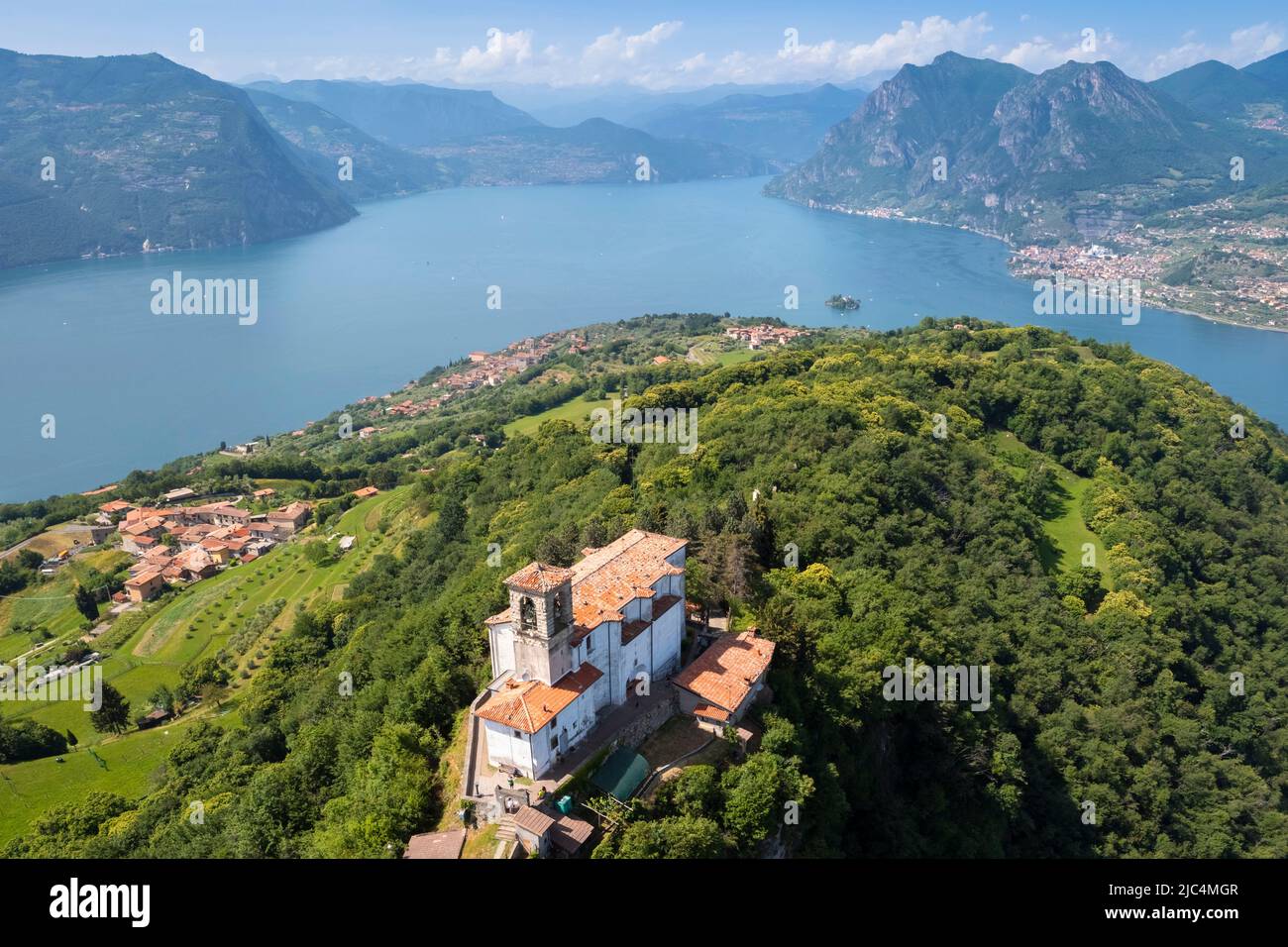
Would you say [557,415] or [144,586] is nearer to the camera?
[144,586]

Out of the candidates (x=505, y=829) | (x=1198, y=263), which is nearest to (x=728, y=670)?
(x=505, y=829)

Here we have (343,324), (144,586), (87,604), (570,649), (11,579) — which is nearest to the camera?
(570,649)

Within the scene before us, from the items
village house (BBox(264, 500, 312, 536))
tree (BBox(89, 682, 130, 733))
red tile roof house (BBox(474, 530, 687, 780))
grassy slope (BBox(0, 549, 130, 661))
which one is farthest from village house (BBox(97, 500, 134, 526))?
red tile roof house (BBox(474, 530, 687, 780))

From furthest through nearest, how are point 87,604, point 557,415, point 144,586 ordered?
point 557,415
point 144,586
point 87,604

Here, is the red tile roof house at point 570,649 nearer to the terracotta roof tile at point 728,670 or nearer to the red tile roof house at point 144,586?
the terracotta roof tile at point 728,670

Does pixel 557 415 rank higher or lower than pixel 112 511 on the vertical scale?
higher

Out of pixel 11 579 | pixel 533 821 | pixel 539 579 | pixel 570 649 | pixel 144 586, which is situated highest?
pixel 539 579

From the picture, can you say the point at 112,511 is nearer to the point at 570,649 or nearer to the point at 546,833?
the point at 570,649
